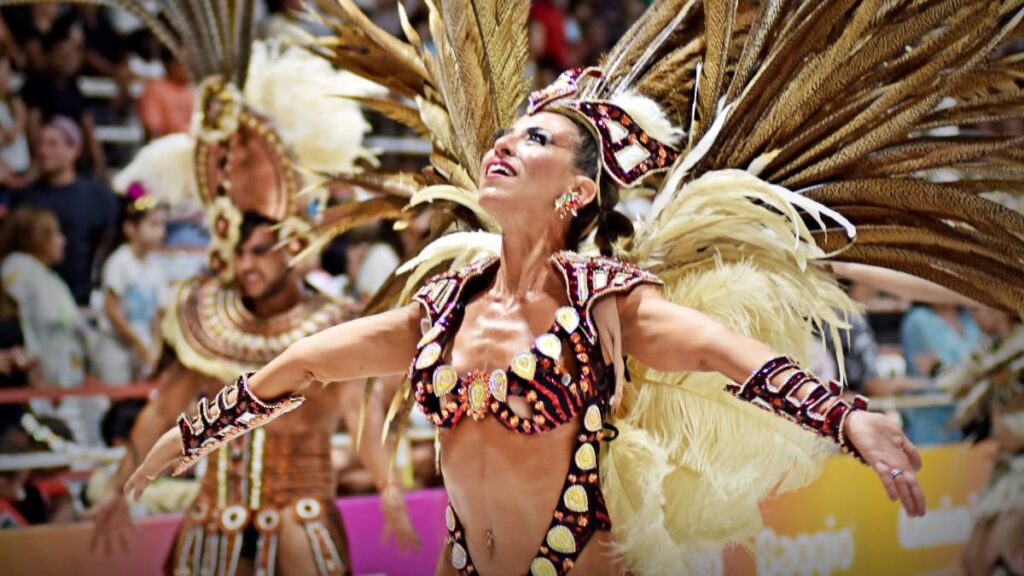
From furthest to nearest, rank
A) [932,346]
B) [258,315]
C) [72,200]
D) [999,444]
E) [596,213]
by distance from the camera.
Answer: [932,346] < [999,444] < [72,200] < [258,315] < [596,213]

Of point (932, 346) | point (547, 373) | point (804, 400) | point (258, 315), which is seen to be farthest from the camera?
point (932, 346)

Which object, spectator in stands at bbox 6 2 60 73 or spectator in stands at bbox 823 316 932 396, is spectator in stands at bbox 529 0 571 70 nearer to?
spectator in stands at bbox 823 316 932 396

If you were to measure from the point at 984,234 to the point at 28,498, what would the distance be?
3.40m

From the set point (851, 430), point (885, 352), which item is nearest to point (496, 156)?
point (851, 430)

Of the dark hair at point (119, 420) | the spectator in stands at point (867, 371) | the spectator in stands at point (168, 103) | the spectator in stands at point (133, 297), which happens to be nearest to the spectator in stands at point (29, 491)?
the dark hair at point (119, 420)

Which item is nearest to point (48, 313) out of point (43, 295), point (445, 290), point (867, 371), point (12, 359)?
point (43, 295)

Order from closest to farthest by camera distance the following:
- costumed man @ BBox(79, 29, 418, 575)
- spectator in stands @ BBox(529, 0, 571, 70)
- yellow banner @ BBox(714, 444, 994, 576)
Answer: costumed man @ BBox(79, 29, 418, 575) < yellow banner @ BBox(714, 444, 994, 576) < spectator in stands @ BBox(529, 0, 571, 70)

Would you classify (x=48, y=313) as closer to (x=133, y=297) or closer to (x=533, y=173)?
(x=133, y=297)

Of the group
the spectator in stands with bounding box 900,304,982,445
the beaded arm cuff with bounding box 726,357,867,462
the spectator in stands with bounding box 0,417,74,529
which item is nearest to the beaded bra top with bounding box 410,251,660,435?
the beaded arm cuff with bounding box 726,357,867,462

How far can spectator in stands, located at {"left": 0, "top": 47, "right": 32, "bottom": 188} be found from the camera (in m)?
4.15

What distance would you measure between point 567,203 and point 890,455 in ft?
2.59

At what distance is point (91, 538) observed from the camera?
405 cm

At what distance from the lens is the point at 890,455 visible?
1.61m

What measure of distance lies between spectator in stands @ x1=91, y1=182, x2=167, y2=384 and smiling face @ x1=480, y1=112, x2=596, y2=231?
2.53m
